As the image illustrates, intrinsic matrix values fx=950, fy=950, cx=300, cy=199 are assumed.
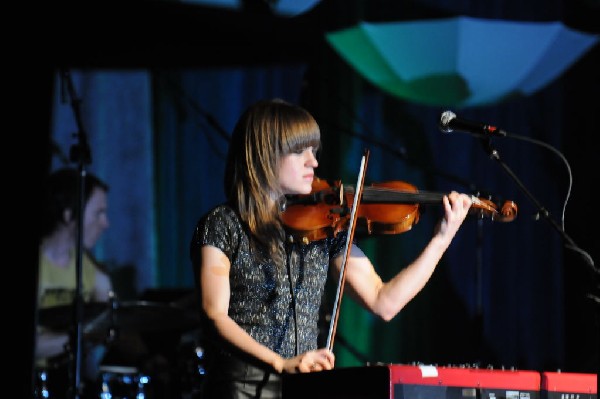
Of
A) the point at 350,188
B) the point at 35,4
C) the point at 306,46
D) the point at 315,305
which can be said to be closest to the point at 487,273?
the point at 306,46

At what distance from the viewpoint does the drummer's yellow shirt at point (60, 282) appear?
545 cm

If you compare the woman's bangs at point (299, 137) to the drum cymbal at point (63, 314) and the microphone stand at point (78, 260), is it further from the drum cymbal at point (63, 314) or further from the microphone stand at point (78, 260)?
the drum cymbal at point (63, 314)

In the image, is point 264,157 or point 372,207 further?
point 372,207

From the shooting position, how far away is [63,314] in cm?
489

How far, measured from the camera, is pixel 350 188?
312 cm

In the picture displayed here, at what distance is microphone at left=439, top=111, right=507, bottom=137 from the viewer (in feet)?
9.66

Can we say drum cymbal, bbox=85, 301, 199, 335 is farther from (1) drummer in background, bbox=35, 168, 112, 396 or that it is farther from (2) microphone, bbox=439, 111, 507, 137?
(2) microphone, bbox=439, 111, 507, 137

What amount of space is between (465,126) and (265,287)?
0.82 meters

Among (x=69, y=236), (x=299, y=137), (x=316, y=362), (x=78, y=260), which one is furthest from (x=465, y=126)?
(x=69, y=236)

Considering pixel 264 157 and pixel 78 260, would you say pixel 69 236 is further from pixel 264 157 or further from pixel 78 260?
pixel 264 157

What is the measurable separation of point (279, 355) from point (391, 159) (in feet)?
10.6

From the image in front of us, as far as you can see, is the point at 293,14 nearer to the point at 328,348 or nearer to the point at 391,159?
the point at 391,159

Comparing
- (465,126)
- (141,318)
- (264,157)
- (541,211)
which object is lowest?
(141,318)

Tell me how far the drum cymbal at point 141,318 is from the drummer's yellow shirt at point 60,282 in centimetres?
63
